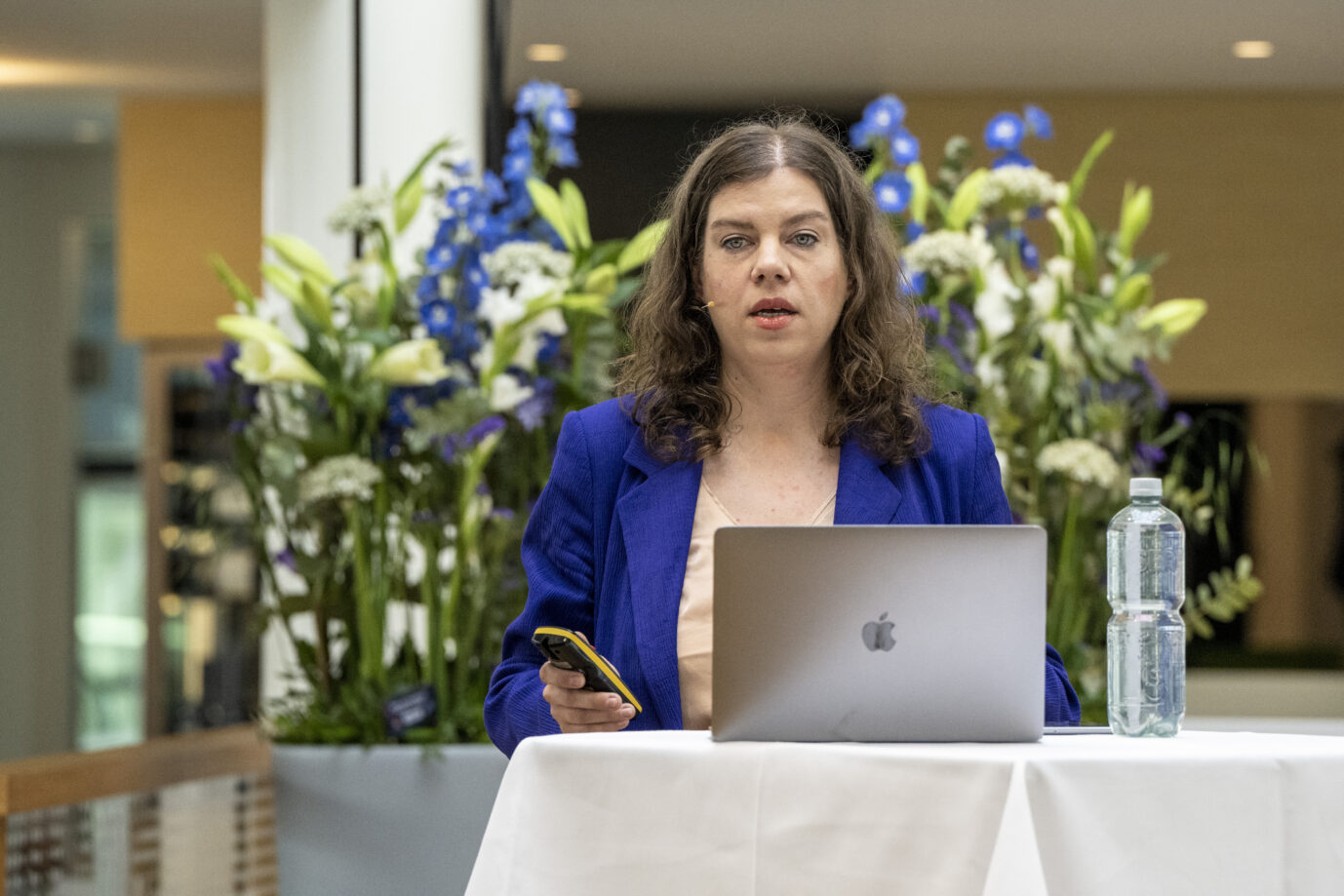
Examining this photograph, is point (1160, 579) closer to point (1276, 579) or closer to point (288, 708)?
point (288, 708)

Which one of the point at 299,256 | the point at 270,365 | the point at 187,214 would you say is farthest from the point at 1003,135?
the point at 187,214

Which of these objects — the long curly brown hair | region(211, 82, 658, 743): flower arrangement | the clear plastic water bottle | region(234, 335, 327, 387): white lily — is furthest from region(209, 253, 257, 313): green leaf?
the clear plastic water bottle

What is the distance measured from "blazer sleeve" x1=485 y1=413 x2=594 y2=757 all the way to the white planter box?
0.92 meters

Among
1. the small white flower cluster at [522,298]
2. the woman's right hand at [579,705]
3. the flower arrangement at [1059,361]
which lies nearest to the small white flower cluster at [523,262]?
the small white flower cluster at [522,298]

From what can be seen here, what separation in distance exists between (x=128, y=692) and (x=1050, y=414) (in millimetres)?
4526

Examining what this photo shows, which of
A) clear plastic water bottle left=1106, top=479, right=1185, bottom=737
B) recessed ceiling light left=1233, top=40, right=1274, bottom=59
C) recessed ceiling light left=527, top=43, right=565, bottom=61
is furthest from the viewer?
recessed ceiling light left=1233, top=40, right=1274, bottom=59

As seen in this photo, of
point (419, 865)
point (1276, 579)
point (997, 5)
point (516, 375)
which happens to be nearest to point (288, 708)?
point (419, 865)

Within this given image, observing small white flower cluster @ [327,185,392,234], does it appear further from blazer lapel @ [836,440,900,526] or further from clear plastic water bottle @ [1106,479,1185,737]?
clear plastic water bottle @ [1106,479,1185,737]

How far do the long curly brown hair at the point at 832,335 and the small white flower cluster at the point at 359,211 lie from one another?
1.04 meters

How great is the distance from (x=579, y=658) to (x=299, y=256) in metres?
1.64

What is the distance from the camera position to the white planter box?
8.95ft

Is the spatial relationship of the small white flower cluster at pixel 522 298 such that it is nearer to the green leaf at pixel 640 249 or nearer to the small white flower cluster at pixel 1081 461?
the green leaf at pixel 640 249

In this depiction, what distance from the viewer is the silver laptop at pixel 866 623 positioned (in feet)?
4.26

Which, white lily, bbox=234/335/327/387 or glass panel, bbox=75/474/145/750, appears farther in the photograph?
glass panel, bbox=75/474/145/750
